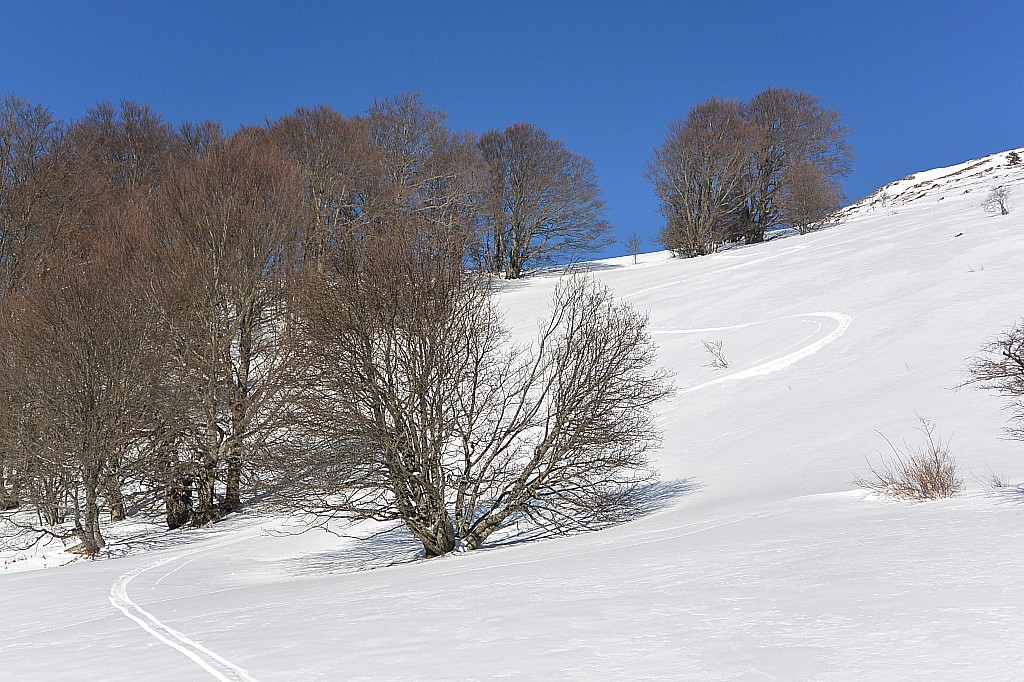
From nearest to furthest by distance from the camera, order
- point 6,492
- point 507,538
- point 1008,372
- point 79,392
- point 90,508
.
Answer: point 1008,372, point 507,538, point 90,508, point 79,392, point 6,492

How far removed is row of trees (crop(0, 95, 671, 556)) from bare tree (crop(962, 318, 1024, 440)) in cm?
531

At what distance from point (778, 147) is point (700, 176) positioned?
8911 millimetres

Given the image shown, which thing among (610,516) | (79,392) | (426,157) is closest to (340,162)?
(426,157)

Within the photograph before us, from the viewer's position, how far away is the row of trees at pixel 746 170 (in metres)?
47.6

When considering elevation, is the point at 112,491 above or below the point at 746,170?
below

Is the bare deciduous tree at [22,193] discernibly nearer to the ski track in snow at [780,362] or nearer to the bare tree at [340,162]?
the bare tree at [340,162]

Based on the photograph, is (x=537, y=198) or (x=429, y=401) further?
(x=537, y=198)

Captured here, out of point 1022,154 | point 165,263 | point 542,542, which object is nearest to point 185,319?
point 165,263

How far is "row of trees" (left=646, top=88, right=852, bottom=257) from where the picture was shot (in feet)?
156

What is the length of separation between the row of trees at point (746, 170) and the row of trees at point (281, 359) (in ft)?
69.3

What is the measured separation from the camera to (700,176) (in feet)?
160

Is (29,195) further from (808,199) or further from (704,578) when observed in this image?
(808,199)

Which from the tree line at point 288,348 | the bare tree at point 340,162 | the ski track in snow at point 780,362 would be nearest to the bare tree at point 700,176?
the tree line at point 288,348

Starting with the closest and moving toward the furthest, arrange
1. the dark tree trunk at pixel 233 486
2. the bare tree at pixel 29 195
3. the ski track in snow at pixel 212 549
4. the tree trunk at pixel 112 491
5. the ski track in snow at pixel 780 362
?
the ski track in snow at pixel 212 549, the tree trunk at pixel 112 491, the dark tree trunk at pixel 233 486, the ski track in snow at pixel 780 362, the bare tree at pixel 29 195
